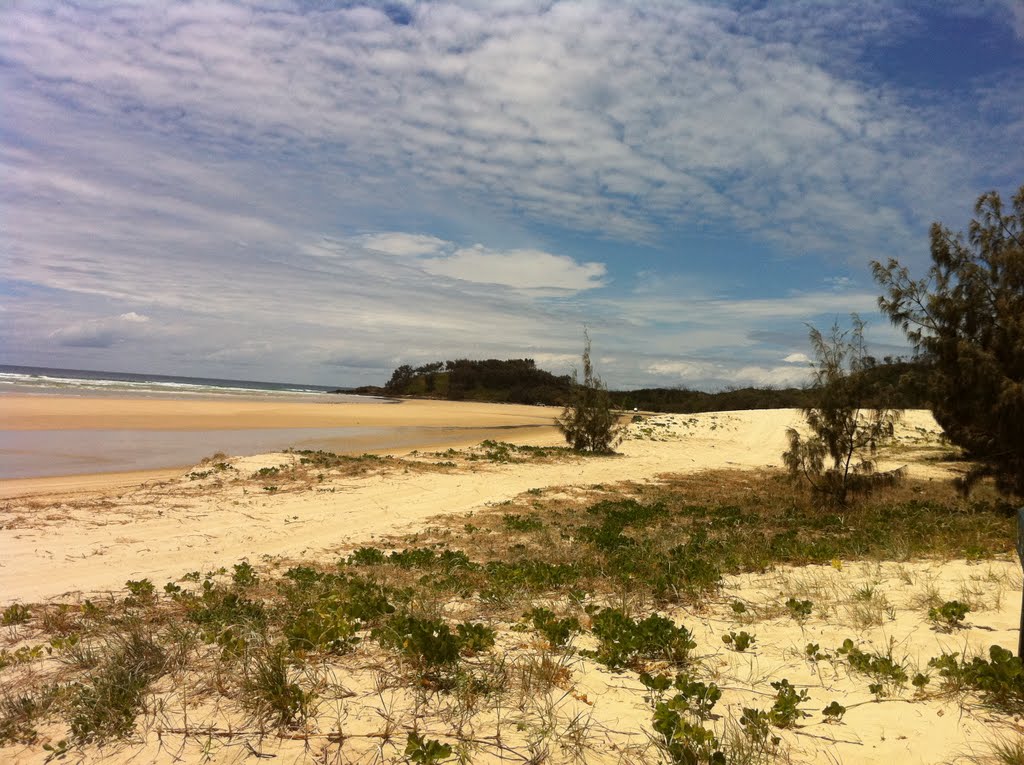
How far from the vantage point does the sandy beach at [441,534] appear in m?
3.33

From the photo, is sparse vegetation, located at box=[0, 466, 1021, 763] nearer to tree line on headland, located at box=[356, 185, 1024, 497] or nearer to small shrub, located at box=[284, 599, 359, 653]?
small shrub, located at box=[284, 599, 359, 653]

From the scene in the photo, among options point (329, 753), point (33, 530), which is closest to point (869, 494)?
point (329, 753)

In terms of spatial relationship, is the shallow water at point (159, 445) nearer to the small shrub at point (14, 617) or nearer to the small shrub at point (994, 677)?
the small shrub at point (14, 617)

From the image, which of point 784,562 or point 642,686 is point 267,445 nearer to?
point 784,562

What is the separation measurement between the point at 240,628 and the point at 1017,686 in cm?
507

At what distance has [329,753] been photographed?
327 cm

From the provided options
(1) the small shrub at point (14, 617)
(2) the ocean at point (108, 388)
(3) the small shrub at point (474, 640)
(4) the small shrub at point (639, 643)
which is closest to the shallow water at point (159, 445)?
(1) the small shrub at point (14, 617)

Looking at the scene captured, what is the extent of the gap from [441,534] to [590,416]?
13883 millimetres

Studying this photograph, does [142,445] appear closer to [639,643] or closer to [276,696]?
[276,696]

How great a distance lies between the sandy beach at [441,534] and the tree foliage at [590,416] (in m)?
2.19

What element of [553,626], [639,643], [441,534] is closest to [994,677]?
[639,643]

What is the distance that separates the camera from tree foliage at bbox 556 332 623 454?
2345 cm

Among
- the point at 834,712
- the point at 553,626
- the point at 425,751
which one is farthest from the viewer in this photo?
the point at 553,626

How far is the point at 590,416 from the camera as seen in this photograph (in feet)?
77.0
